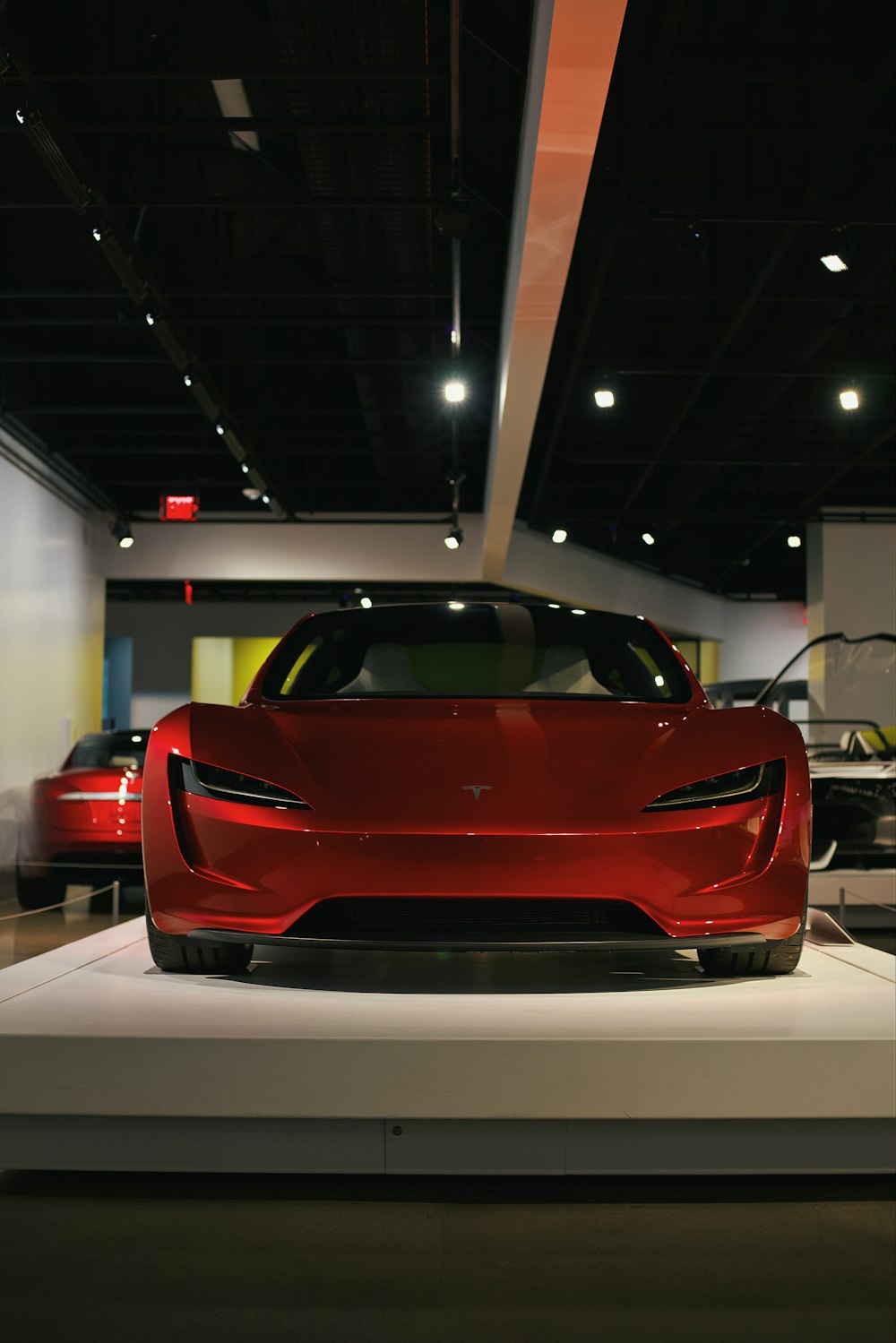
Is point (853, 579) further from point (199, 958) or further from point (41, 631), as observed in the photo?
point (199, 958)

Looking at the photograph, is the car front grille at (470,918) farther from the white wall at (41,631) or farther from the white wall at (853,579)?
the white wall at (853,579)

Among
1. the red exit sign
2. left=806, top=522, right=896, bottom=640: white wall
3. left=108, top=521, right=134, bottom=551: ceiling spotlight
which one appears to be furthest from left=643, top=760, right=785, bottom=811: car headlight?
left=108, top=521, right=134, bottom=551: ceiling spotlight

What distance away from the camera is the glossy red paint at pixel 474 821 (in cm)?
236

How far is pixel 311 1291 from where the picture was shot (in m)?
1.86

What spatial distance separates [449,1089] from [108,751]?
6294 millimetres

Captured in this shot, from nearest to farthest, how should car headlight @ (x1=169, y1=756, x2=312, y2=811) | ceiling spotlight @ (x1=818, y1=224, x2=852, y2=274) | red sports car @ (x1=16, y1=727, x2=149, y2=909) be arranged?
car headlight @ (x1=169, y1=756, x2=312, y2=811) < red sports car @ (x1=16, y1=727, x2=149, y2=909) < ceiling spotlight @ (x1=818, y1=224, x2=852, y2=274)

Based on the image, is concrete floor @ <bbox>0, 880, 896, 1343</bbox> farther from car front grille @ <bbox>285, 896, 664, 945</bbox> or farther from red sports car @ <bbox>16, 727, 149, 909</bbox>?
red sports car @ <bbox>16, 727, 149, 909</bbox>

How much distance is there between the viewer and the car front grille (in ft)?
7.79

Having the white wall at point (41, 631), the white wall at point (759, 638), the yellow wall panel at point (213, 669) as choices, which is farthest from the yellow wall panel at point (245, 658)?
the white wall at point (759, 638)

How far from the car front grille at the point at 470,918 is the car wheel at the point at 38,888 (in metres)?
5.92

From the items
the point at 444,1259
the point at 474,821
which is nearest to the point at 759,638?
the point at 474,821

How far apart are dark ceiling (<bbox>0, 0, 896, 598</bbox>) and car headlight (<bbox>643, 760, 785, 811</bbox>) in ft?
13.7

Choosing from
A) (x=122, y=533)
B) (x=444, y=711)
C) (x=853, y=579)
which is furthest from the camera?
(x=853, y=579)

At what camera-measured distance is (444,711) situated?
8.79 ft
